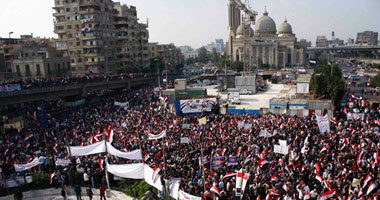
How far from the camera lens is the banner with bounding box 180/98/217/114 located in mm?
28812

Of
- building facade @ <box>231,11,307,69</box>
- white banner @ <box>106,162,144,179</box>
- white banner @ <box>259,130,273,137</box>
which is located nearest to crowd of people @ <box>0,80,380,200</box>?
white banner @ <box>259,130,273,137</box>

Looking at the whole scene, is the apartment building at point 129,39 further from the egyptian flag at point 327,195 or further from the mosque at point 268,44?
the egyptian flag at point 327,195

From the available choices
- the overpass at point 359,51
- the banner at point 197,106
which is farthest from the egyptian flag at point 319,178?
the overpass at point 359,51

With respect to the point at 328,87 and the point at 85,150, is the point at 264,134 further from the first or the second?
the point at 328,87

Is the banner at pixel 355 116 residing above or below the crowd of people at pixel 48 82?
below

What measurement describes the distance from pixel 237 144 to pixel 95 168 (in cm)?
749

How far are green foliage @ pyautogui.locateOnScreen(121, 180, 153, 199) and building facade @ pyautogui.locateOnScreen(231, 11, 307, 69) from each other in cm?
9160

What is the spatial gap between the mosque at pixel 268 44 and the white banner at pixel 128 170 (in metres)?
90.6

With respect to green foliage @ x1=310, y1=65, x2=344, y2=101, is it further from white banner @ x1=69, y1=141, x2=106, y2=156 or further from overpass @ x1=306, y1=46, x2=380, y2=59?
overpass @ x1=306, y1=46, x2=380, y2=59

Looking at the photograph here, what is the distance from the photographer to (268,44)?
10600cm

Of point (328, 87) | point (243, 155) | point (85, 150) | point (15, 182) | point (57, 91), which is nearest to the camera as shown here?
point (85, 150)

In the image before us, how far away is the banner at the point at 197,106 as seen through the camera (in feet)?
94.5

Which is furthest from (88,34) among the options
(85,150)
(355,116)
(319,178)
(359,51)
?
(359,51)

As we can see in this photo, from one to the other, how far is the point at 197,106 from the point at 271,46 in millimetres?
83849
